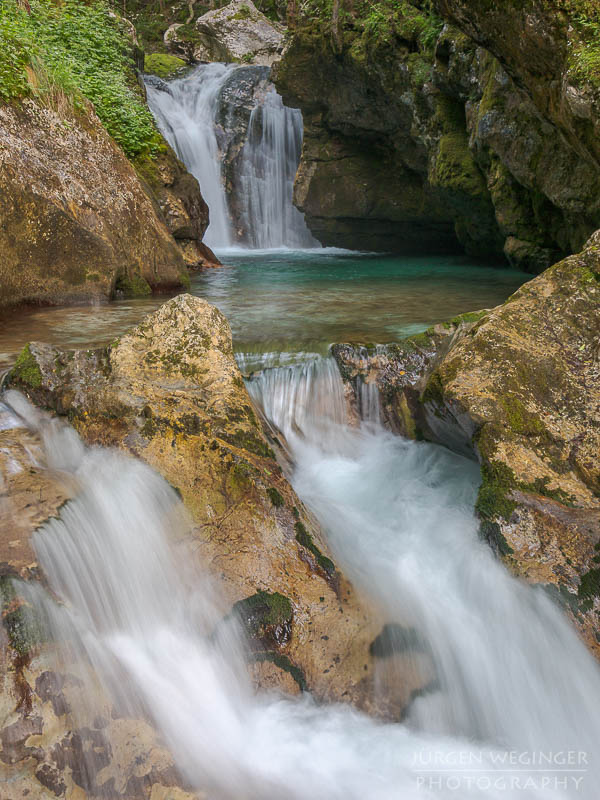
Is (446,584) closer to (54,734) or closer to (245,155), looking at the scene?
(54,734)

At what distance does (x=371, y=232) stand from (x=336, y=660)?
14.9 m

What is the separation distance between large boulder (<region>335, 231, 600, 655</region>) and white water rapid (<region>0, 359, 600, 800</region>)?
23 centimetres

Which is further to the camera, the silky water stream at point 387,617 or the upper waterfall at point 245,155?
the upper waterfall at point 245,155

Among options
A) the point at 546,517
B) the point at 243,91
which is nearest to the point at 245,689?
the point at 546,517

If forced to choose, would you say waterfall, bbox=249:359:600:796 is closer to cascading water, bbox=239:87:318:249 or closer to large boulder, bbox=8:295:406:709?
large boulder, bbox=8:295:406:709

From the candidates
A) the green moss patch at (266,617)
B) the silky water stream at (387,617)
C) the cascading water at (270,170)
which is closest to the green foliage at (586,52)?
the silky water stream at (387,617)

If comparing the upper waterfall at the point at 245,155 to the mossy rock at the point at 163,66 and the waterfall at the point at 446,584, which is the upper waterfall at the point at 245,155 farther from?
the waterfall at the point at 446,584

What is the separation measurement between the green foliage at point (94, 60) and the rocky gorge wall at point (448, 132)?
4.21 m

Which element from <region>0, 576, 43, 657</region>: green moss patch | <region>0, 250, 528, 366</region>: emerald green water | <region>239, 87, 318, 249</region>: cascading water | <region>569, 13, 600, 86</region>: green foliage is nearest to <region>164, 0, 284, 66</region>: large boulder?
<region>239, 87, 318, 249</region>: cascading water

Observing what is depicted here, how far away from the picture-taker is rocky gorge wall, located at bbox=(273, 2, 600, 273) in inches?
247

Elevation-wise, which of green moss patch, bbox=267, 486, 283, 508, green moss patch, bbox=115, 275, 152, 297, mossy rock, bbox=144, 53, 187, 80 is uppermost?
mossy rock, bbox=144, 53, 187, 80

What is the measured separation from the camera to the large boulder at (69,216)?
6578 mm

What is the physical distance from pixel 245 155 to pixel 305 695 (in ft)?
54.6

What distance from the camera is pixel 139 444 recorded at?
3289 millimetres
